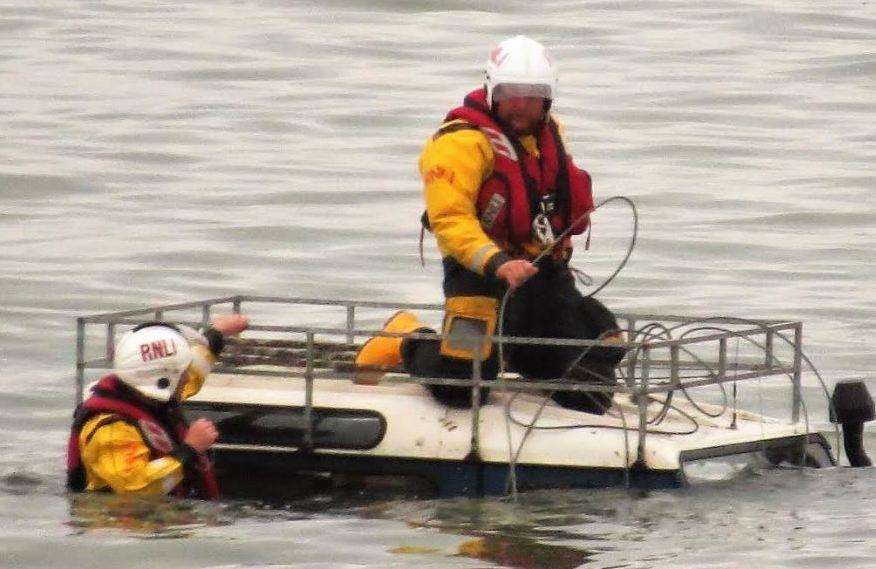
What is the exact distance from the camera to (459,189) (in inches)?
400

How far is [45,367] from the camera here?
1481cm

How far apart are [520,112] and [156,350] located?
1792mm

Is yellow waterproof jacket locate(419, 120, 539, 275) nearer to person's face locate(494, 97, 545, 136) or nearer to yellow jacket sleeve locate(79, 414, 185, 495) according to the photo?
person's face locate(494, 97, 545, 136)

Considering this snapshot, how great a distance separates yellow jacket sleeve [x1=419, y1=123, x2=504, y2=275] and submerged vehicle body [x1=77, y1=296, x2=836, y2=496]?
433 millimetres

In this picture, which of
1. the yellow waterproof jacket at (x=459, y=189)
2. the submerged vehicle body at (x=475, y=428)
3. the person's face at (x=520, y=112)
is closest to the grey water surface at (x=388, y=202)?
the submerged vehicle body at (x=475, y=428)

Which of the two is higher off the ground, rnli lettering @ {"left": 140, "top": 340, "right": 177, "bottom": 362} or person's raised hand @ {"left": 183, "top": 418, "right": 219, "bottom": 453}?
rnli lettering @ {"left": 140, "top": 340, "right": 177, "bottom": 362}

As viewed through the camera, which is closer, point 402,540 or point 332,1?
point 402,540

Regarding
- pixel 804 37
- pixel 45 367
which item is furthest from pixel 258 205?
pixel 804 37

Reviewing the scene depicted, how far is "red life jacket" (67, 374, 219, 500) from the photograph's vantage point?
10.0 metres

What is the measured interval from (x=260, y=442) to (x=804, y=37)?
1772 centimetres

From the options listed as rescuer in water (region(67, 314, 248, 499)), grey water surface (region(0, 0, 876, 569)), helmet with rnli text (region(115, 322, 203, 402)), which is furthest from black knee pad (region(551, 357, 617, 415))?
helmet with rnli text (region(115, 322, 203, 402))

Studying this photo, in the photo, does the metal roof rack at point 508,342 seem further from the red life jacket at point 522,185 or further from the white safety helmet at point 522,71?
the white safety helmet at point 522,71

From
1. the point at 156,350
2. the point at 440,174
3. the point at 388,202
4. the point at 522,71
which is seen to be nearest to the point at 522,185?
the point at 440,174

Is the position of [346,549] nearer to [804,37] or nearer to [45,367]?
[45,367]
